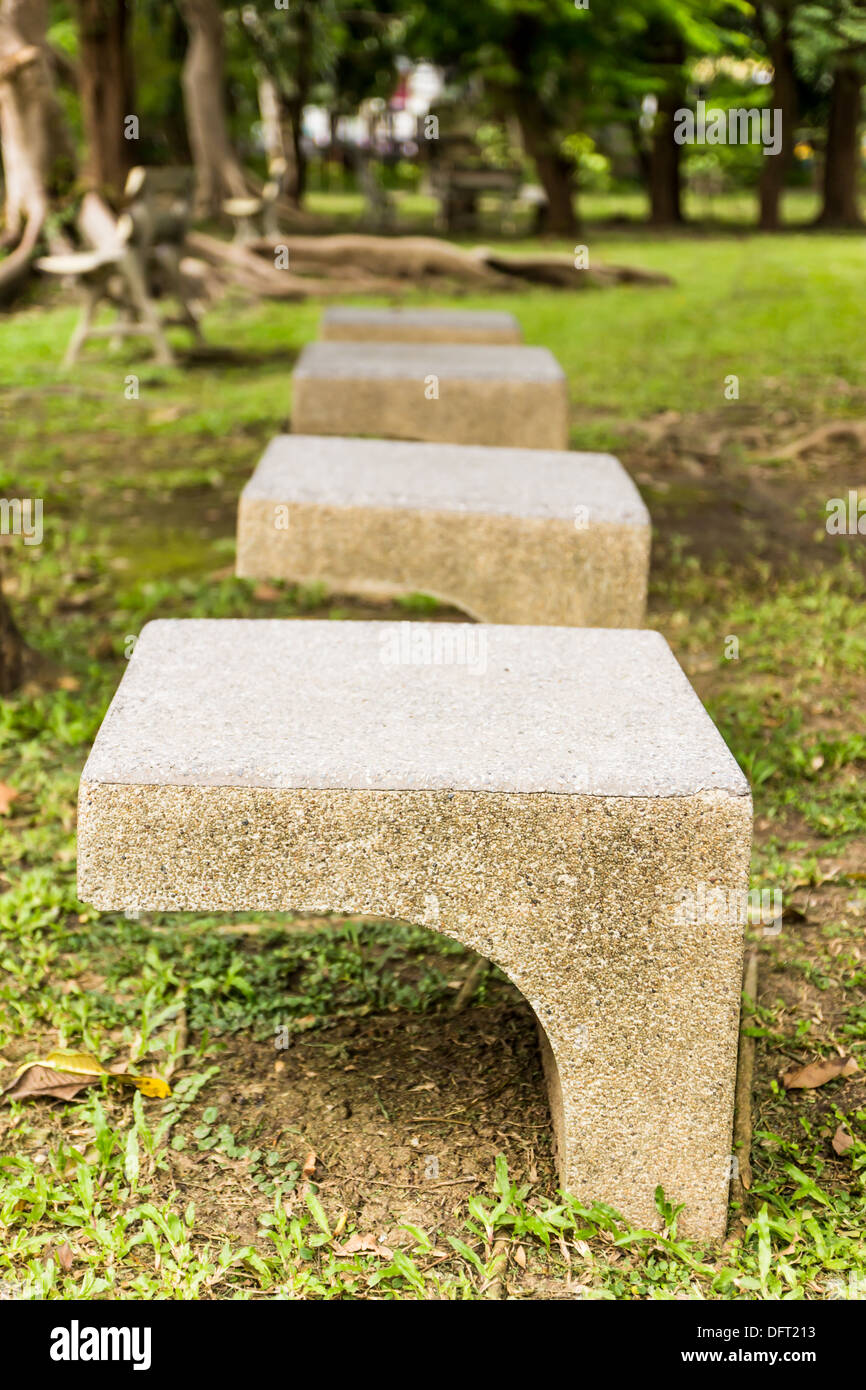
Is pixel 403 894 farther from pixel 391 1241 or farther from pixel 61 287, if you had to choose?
pixel 61 287

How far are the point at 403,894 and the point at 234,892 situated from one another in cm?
24

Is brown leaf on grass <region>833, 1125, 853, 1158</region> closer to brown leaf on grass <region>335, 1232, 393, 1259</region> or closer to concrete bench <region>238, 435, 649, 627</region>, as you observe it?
brown leaf on grass <region>335, 1232, 393, 1259</region>

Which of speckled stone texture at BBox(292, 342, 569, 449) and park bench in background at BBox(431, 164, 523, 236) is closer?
speckled stone texture at BBox(292, 342, 569, 449)

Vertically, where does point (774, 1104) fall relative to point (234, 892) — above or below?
below

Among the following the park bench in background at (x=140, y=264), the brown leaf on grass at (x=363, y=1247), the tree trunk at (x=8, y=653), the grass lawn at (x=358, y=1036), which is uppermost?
the park bench in background at (x=140, y=264)

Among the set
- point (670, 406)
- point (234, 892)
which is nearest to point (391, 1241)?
point (234, 892)

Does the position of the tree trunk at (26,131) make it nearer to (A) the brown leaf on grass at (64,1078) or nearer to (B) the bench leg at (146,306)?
(B) the bench leg at (146,306)

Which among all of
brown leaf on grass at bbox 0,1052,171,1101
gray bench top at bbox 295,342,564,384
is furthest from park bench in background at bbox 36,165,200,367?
brown leaf on grass at bbox 0,1052,171,1101

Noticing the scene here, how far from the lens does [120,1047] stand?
2.61m

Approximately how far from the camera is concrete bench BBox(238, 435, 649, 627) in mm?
3525

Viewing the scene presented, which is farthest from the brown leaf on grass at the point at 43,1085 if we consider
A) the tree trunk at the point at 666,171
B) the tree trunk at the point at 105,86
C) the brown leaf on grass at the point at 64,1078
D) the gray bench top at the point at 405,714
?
the tree trunk at the point at 666,171

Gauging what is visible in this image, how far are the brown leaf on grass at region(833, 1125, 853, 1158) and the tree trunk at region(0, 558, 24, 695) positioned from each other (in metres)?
2.60

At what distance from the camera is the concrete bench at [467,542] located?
3525mm

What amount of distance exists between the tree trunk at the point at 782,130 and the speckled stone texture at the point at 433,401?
49.7 ft
